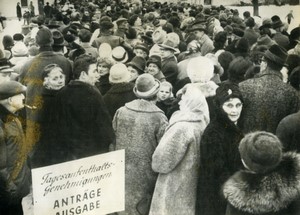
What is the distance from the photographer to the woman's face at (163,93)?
2699mm

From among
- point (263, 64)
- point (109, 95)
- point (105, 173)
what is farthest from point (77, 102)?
point (263, 64)

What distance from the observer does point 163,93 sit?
2719mm

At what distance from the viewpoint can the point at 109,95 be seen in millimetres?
2584

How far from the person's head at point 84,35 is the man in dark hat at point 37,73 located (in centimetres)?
45

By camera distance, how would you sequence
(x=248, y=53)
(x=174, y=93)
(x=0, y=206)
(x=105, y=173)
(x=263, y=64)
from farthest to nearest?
(x=248, y=53) → (x=174, y=93) → (x=263, y=64) → (x=105, y=173) → (x=0, y=206)

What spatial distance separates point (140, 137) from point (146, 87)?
26 cm

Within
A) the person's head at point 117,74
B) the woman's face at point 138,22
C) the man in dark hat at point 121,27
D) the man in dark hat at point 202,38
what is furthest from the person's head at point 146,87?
the woman's face at point 138,22

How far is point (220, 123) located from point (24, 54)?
1.19 m

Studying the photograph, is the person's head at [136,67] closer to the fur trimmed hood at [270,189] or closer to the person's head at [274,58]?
the person's head at [274,58]

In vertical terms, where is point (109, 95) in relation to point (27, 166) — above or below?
above

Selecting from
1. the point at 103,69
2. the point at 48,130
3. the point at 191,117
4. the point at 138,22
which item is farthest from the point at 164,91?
the point at 138,22

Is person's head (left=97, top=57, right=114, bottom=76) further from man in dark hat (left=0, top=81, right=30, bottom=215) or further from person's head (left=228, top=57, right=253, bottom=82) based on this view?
person's head (left=228, top=57, right=253, bottom=82)

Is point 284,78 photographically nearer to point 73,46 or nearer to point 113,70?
point 113,70

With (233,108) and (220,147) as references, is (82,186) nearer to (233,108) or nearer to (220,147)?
(220,147)
